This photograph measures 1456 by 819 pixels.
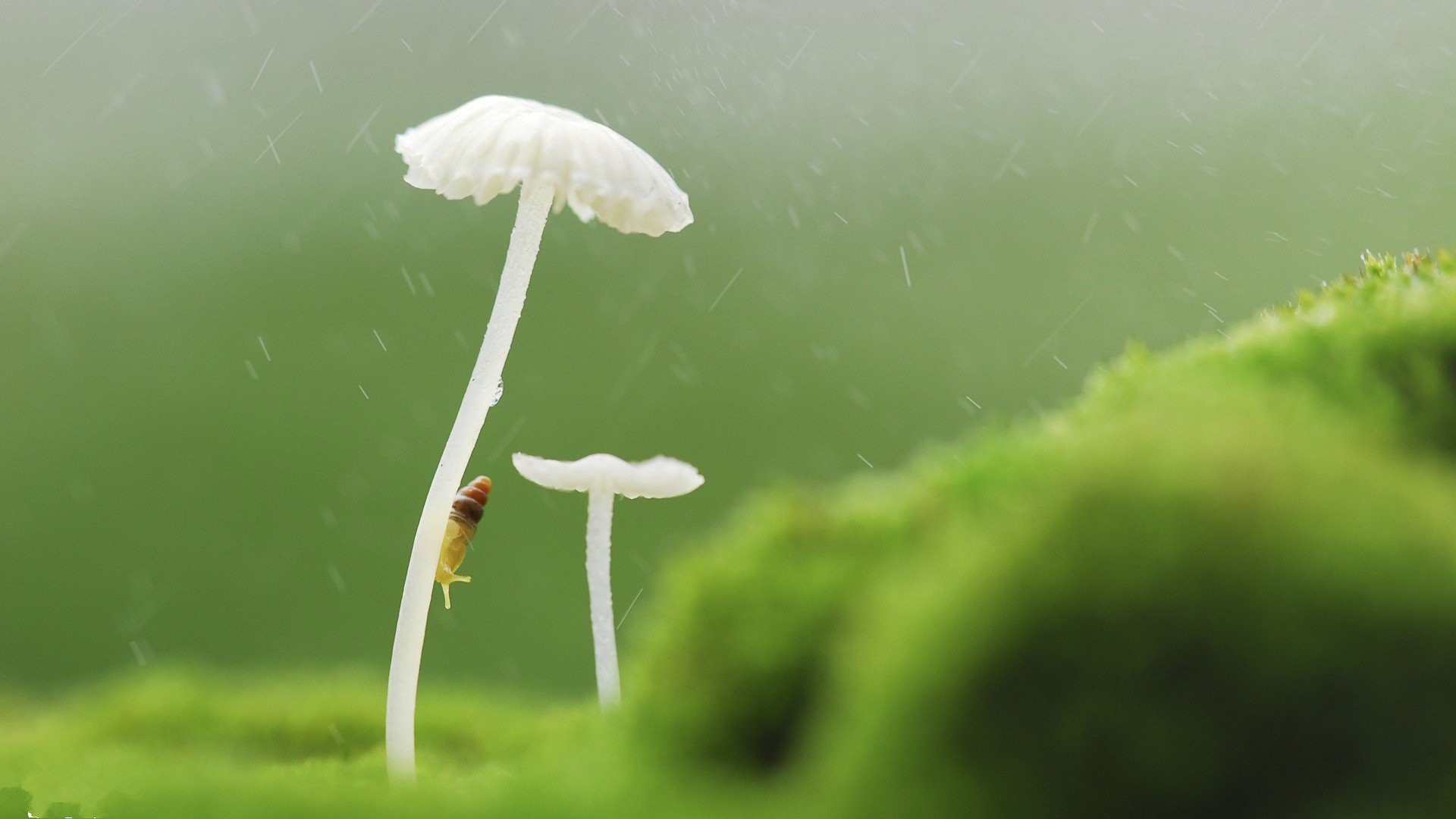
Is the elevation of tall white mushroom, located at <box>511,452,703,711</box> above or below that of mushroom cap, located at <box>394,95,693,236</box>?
below

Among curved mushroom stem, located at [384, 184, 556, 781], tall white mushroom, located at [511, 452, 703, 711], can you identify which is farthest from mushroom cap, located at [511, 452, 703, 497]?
curved mushroom stem, located at [384, 184, 556, 781]

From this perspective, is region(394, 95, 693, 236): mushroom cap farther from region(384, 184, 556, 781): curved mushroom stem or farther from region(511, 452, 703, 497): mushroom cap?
region(511, 452, 703, 497): mushroom cap

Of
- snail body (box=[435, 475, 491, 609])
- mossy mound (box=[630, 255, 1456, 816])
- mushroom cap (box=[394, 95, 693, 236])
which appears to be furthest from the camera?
snail body (box=[435, 475, 491, 609])

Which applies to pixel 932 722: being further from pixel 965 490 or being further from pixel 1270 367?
pixel 1270 367

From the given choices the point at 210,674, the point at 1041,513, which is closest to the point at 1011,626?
the point at 1041,513

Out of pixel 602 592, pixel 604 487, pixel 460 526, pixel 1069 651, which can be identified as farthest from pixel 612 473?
pixel 1069 651

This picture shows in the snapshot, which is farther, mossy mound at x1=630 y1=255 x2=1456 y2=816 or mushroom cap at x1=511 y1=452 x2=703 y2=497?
mushroom cap at x1=511 y1=452 x2=703 y2=497

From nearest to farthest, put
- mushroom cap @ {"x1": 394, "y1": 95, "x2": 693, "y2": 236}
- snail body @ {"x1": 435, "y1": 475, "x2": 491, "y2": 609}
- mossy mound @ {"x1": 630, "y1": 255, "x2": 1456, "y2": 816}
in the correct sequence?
mossy mound @ {"x1": 630, "y1": 255, "x2": 1456, "y2": 816}
mushroom cap @ {"x1": 394, "y1": 95, "x2": 693, "y2": 236}
snail body @ {"x1": 435, "y1": 475, "x2": 491, "y2": 609}

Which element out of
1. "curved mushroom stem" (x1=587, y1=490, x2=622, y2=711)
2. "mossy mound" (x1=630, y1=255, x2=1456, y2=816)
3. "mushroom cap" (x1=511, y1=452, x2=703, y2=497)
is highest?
"mushroom cap" (x1=511, y1=452, x2=703, y2=497)
